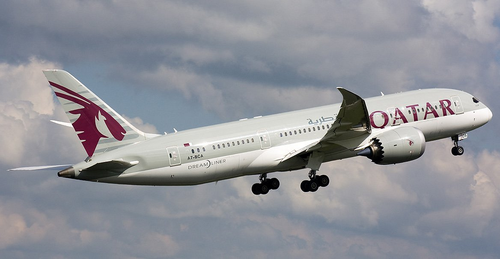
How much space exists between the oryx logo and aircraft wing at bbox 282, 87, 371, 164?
530 inches

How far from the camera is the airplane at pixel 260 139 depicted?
58.2 m

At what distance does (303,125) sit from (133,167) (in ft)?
44.6

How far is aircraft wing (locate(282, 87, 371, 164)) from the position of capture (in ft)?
193

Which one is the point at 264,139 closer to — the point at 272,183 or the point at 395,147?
the point at 272,183

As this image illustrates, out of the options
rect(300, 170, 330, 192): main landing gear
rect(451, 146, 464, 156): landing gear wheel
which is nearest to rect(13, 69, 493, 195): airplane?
rect(300, 170, 330, 192): main landing gear

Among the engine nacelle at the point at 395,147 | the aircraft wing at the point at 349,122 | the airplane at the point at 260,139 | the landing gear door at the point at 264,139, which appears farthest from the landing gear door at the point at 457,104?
the landing gear door at the point at 264,139

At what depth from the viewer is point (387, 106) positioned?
66.4 metres

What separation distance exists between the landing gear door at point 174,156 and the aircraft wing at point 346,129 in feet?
27.7

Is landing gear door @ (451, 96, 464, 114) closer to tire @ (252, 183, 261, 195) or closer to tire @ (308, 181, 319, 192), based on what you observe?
tire @ (308, 181, 319, 192)

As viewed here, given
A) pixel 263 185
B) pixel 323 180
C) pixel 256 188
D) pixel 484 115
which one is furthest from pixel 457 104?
pixel 256 188

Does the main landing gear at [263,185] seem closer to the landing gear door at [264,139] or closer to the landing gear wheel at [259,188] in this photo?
the landing gear wheel at [259,188]

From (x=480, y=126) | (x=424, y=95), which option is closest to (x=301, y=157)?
(x=424, y=95)

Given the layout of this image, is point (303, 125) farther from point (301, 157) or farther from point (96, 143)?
point (96, 143)

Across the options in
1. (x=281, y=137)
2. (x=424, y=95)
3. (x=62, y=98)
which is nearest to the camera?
(x=62, y=98)
